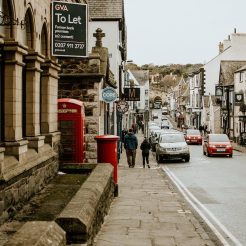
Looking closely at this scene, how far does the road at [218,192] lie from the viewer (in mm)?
11673

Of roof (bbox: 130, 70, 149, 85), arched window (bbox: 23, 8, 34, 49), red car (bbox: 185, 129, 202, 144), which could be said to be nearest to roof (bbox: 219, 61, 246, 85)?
red car (bbox: 185, 129, 202, 144)

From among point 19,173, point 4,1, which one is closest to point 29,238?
point 19,173

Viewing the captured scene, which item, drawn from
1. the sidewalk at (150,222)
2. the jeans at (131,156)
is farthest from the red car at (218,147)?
the sidewalk at (150,222)

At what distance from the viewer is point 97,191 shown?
31.1 feet

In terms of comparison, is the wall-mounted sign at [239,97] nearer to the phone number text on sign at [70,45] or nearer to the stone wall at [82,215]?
the phone number text on sign at [70,45]

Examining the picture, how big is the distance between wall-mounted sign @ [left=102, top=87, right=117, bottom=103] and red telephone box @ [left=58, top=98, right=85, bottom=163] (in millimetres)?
4890

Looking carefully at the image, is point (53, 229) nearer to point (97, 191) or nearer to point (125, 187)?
point (97, 191)

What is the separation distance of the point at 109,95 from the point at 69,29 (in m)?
7.91

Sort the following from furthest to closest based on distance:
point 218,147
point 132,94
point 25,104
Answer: point 132,94 < point 218,147 < point 25,104

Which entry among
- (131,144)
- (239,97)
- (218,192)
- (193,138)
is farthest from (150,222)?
(239,97)

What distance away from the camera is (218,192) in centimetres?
1808

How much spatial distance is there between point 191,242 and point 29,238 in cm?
502

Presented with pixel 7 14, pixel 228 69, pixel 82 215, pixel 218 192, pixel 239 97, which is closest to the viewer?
pixel 82 215

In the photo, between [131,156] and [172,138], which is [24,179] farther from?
[172,138]
